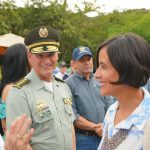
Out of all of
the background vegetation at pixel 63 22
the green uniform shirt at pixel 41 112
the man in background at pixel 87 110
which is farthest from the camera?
the background vegetation at pixel 63 22

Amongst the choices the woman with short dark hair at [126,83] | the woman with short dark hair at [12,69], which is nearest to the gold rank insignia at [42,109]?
the woman with short dark hair at [12,69]

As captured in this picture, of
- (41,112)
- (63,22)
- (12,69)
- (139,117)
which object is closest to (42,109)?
(41,112)

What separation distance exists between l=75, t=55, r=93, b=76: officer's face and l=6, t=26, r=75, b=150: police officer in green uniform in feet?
3.64

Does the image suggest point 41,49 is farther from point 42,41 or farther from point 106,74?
point 106,74

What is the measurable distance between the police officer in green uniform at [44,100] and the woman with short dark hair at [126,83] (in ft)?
2.97

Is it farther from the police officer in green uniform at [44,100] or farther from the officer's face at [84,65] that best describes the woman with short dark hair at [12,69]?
the officer's face at [84,65]

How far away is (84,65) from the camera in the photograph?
4.69m

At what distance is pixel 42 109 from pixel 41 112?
0.12 feet

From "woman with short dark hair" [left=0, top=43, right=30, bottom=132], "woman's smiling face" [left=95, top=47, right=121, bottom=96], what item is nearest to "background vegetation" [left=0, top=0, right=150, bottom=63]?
"woman with short dark hair" [left=0, top=43, right=30, bottom=132]

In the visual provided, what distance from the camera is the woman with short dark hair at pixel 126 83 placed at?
208 cm

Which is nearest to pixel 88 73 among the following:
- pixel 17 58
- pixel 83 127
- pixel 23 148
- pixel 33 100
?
pixel 83 127

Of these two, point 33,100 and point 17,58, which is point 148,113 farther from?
point 17,58

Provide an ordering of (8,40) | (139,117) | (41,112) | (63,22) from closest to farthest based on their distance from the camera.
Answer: (139,117) < (41,112) < (8,40) < (63,22)

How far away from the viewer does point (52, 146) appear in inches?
122
